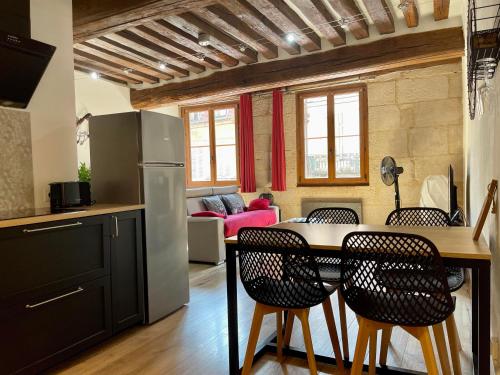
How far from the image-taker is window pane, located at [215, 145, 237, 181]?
768cm

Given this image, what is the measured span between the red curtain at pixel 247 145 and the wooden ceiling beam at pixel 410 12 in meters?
3.28

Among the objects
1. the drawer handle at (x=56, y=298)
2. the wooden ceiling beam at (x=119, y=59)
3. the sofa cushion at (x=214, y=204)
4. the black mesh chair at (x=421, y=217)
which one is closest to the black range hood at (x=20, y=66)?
the drawer handle at (x=56, y=298)

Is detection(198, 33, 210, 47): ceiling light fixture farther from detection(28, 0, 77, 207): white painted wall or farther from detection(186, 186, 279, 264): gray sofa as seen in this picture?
detection(186, 186, 279, 264): gray sofa

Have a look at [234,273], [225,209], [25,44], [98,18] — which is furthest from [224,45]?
[234,273]

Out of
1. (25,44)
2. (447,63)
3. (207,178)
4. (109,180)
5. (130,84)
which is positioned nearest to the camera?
(25,44)

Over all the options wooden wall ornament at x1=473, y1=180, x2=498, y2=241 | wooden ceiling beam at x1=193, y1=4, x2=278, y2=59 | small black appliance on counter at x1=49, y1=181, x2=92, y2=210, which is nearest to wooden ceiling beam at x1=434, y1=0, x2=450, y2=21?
wooden ceiling beam at x1=193, y1=4, x2=278, y2=59

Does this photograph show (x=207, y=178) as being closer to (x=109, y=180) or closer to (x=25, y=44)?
(x=109, y=180)

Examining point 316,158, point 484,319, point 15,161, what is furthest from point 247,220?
point 484,319

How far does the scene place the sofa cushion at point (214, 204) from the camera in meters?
5.89

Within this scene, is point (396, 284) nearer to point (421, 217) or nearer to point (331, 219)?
point (421, 217)

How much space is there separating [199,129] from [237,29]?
3.63 m

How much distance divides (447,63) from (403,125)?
3.51 feet

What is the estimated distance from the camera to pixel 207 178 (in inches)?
314

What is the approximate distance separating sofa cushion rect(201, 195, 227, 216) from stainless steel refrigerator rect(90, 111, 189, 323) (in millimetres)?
2443
